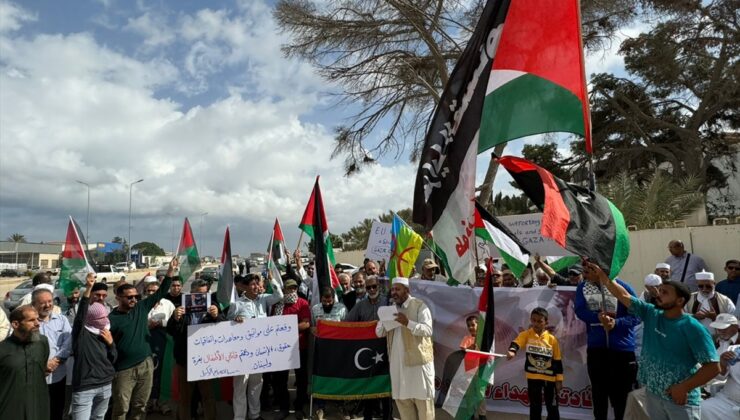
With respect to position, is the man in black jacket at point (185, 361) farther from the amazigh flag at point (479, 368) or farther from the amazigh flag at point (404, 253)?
the amazigh flag at point (404, 253)

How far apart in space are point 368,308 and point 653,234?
335 inches

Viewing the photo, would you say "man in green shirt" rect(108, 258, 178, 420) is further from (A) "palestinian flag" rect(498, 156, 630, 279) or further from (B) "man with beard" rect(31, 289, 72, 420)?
(A) "palestinian flag" rect(498, 156, 630, 279)

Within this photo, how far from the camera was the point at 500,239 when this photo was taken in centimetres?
612

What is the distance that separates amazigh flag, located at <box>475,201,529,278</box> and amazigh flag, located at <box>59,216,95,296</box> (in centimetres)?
475

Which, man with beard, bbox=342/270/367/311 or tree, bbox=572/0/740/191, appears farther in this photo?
tree, bbox=572/0/740/191

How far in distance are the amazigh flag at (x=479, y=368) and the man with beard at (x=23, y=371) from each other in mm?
3829

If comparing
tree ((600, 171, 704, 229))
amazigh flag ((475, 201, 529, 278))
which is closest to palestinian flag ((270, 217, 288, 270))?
amazigh flag ((475, 201, 529, 278))

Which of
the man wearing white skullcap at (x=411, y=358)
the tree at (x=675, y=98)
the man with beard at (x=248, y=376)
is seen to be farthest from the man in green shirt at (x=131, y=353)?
the tree at (x=675, y=98)

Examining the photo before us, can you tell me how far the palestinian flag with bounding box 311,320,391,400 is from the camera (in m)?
5.93

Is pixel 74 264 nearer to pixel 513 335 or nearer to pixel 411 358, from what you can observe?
pixel 411 358

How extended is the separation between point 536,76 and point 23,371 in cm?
486

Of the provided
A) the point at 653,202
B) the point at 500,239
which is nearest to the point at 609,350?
the point at 500,239

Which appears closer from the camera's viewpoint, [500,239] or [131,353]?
[131,353]

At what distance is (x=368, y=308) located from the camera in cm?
612
